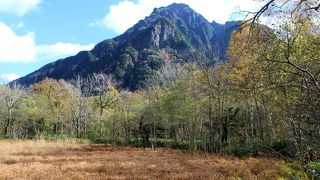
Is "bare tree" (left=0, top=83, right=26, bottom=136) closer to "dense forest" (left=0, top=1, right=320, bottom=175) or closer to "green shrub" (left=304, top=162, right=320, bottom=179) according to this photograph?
"dense forest" (left=0, top=1, right=320, bottom=175)

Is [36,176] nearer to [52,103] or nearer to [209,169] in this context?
[209,169]

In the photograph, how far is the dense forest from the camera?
14.3 m

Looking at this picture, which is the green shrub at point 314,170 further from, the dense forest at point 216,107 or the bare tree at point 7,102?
the bare tree at point 7,102

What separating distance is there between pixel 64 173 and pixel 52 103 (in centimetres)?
5904

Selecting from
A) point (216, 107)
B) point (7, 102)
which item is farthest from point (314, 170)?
point (7, 102)

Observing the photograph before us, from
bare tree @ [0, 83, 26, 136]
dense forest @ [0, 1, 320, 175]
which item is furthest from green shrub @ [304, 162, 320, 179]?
bare tree @ [0, 83, 26, 136]

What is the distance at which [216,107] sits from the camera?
42469mm

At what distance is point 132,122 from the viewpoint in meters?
63.9

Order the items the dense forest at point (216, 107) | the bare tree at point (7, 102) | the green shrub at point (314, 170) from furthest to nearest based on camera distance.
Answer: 1. the bare tree at point (7, 102)
2. the dense forest at point (216, 107)
3. the green shrub at point (314, 170)

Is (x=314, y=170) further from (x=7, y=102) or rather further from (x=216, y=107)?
(x=7, y=102)

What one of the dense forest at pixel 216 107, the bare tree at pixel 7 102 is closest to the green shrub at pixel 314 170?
the dense forest at pixel 216 107

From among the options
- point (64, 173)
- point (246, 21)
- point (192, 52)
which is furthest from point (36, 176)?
point (192, 52)

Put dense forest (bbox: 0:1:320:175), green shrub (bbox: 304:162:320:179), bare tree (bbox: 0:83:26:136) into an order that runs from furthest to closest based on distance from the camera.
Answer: bare tree (bbox: 0:83:26:136) < dense forest (bbox: 0:1:320:175) < green shrub (bbox: 304:162:320:179)

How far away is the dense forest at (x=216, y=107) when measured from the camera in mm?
14320
